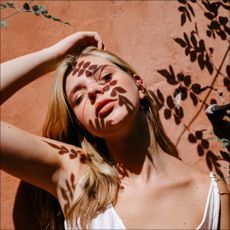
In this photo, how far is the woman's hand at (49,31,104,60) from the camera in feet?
7.99

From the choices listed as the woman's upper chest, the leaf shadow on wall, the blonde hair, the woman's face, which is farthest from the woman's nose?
the leaf shadow on wall

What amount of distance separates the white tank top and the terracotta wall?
31 cm

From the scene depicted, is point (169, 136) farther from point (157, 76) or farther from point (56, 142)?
point (56, 142)

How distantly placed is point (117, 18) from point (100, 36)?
12 cm

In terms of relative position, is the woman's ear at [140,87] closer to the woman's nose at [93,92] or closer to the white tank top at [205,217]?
the woman's nose at [93,92]

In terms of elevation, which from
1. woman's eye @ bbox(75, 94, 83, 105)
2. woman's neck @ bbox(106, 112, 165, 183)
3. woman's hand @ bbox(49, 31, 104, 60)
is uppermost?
woman's hand @ bbox(49, 31, 104, 60)

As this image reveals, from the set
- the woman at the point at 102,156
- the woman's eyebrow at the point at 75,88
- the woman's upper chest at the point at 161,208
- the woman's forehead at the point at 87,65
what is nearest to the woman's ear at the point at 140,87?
the woman at the point at 102,156

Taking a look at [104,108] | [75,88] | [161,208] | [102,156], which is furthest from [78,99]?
[161,208]

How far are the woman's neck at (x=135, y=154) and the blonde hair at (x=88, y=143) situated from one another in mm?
46

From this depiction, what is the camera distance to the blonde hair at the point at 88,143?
2.27 m

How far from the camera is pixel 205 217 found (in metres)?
2.29

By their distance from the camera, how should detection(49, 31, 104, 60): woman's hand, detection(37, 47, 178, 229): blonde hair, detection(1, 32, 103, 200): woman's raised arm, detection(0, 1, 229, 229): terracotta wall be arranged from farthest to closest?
1. detection(0, 1, 229, 229): terracotta wall
2. detection(49, 31, 104, 60): woman's hand
3. detection(37, 47, 178, 229): blonde hair
4. detection(1, 32, 103, 200): woman's raised arm

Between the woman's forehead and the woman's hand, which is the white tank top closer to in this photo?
the woman's forehead

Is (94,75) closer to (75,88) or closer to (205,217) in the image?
(75,88)
